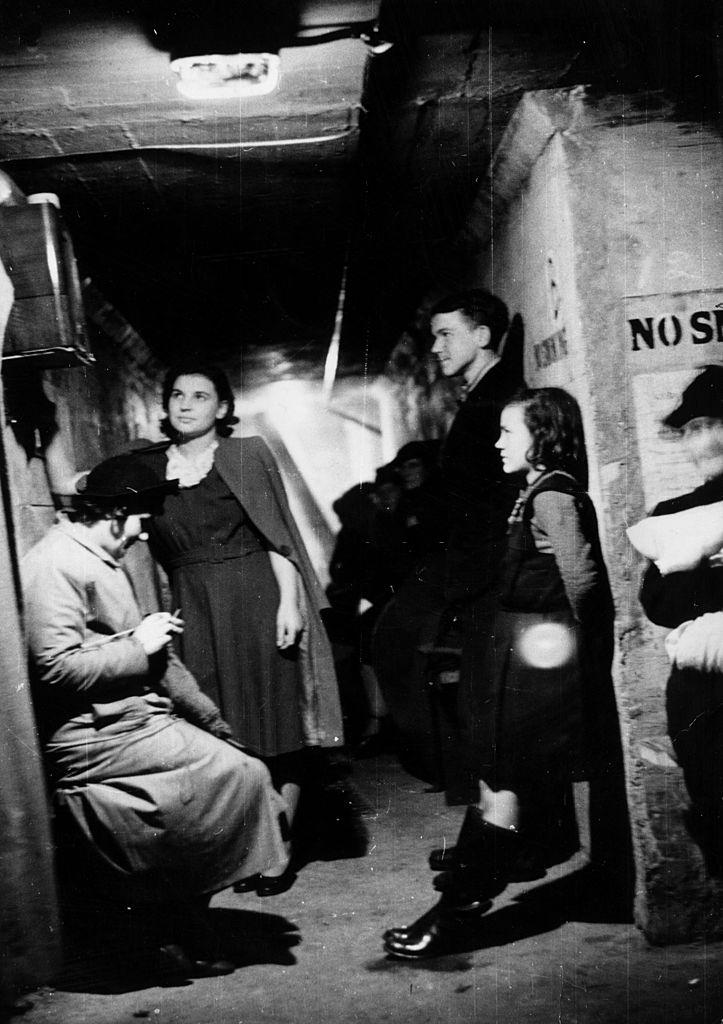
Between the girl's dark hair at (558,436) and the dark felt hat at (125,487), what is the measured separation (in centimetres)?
124

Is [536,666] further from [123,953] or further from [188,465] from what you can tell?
[123,953]

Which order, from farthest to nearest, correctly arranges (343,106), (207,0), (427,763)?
(427,763), (343,106), (207,0)

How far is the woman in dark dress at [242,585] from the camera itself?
301cm

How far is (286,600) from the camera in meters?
3.05

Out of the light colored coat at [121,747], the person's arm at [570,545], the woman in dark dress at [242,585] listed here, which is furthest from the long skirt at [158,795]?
the person's arm at [570,545]

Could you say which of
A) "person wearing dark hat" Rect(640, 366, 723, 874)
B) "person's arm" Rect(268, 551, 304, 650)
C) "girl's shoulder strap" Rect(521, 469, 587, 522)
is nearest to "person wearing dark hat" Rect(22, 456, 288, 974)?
"person's arm" Rect(268, 551, 304, 650)

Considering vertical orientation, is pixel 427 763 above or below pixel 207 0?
below

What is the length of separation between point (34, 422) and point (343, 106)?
1456 millimetres

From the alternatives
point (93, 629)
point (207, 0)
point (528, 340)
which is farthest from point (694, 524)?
point (207, 0)

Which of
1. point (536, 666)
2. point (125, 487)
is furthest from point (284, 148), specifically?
point (536, 666)

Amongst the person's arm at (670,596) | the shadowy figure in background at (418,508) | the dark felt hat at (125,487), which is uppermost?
→ the dark felt hat at (125,487)

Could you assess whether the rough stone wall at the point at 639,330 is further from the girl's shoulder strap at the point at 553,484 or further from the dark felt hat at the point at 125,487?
the dark felt hat at the point at 125,487

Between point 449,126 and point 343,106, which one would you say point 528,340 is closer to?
point 449,126

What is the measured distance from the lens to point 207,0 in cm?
258
